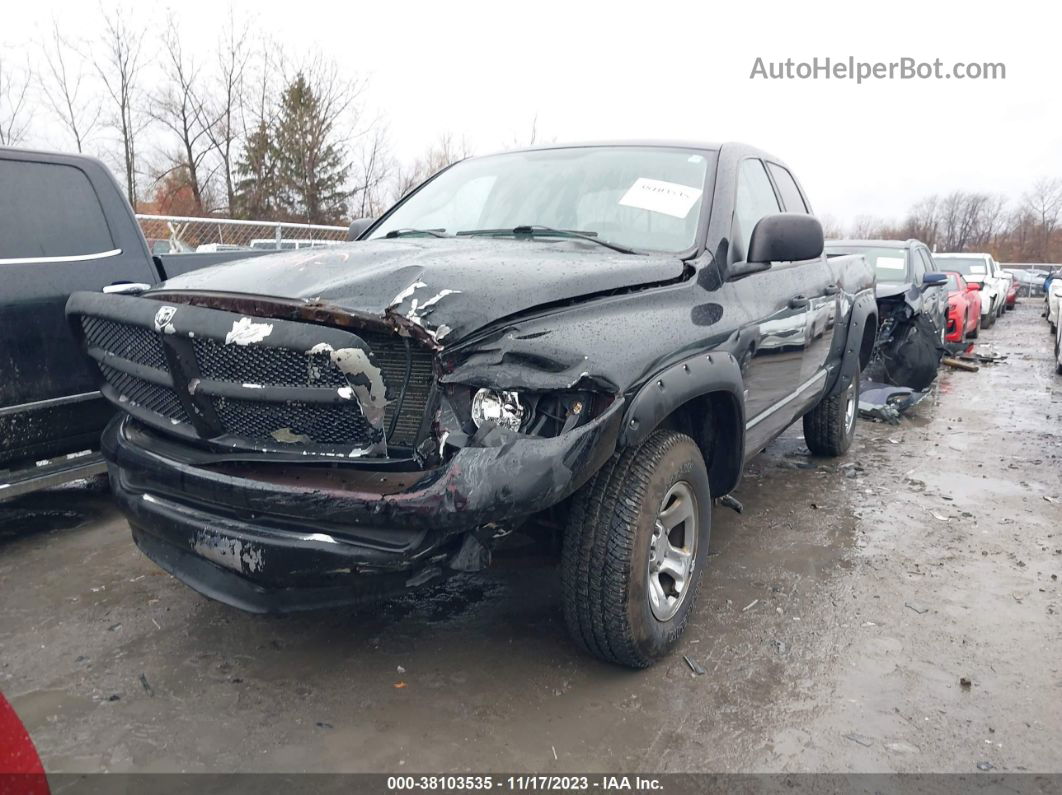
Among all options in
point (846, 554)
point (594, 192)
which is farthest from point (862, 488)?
point (594, 192)

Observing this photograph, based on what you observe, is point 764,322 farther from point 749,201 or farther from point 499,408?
point 499,408

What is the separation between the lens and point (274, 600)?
2.37 m

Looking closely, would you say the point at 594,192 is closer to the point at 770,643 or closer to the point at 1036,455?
the point at 770,643

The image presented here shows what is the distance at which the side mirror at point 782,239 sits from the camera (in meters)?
3.22

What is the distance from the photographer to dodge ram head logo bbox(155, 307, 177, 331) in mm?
2375

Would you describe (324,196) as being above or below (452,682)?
above

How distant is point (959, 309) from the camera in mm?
10727

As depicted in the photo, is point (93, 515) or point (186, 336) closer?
point (186, 336)

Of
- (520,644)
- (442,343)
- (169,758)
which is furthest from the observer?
(520,644)

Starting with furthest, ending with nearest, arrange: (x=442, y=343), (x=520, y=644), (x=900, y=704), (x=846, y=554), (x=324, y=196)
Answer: (x=324, y=196), (x=846, y=554), (x=520, y=644), (x=900, y=704), (x=442, y=343)

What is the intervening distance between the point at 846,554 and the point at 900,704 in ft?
4.49

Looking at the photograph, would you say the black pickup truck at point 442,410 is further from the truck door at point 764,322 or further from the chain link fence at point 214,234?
the chain link fence at point 214,234

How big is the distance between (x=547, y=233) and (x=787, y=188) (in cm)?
209

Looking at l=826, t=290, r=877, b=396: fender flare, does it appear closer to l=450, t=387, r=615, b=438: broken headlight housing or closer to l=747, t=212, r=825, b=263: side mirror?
l=747, t=212, r=825, b=263: side mirror
